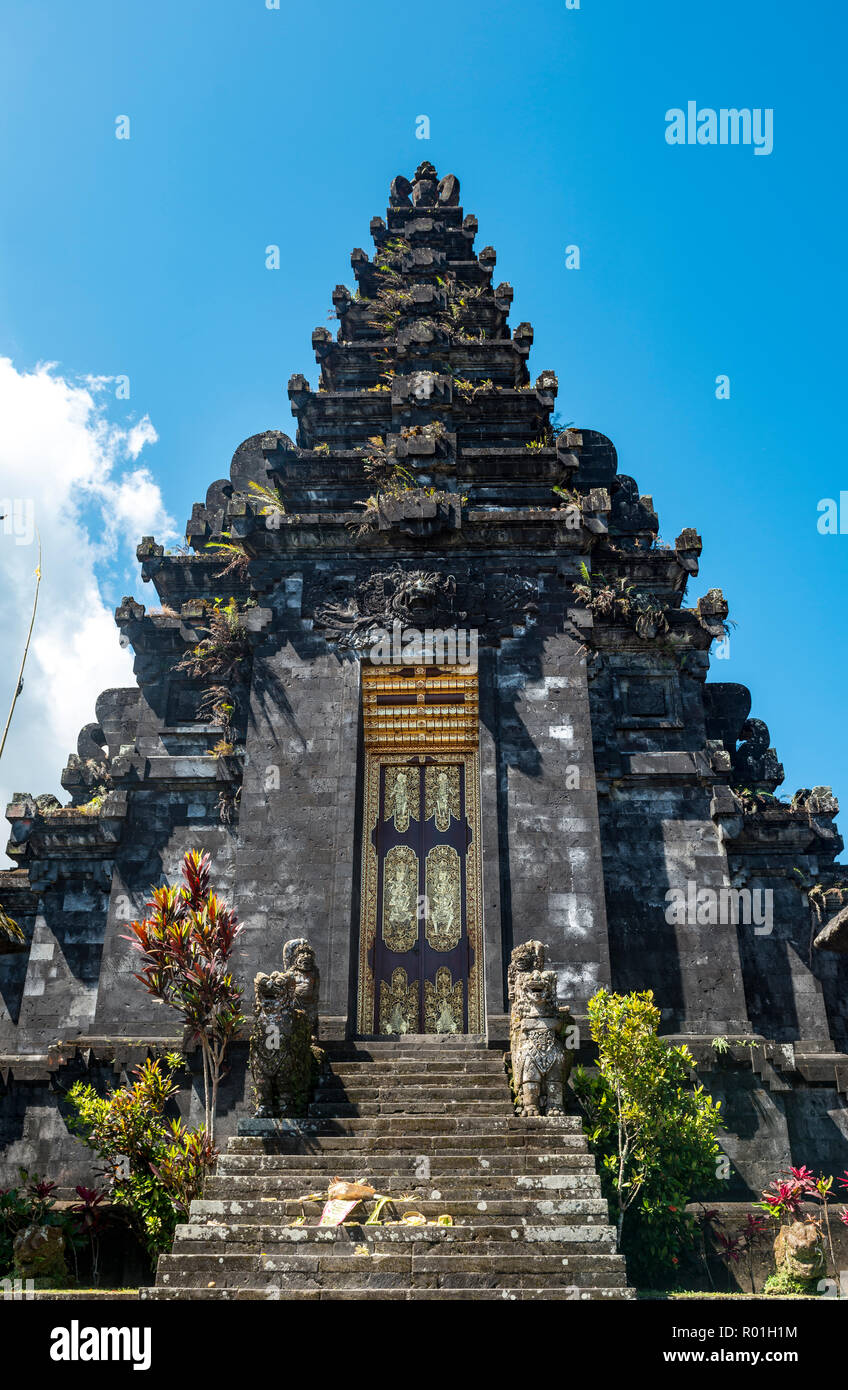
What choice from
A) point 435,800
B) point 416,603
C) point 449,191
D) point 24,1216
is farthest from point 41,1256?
point 449,191

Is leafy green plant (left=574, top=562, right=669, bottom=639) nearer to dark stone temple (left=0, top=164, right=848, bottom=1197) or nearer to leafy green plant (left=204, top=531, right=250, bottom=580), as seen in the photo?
dark stone temple (left=0, top=164, right=848, bottom=1197)

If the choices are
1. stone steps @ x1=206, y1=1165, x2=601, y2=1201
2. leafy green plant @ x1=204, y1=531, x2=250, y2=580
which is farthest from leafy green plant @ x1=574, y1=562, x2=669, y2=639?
stone steps @ x1=206, y1=1165, x2=601, y2=1201

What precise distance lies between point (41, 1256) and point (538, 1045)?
5629mm

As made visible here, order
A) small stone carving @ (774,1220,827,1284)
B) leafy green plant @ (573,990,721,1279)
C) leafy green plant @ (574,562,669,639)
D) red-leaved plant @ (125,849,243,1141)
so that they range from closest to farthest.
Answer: small stone carving @ (774,1220,827,1284)
leafy green plant @ (573,990,721,1279)
red-leaved plant @ (125,849,243,1141)
leafy green plant @ (574,562,669,639)

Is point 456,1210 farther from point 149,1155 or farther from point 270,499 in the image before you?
point 270,499

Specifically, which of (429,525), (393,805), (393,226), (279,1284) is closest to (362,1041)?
(393,805)

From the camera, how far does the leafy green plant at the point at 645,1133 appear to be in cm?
1122

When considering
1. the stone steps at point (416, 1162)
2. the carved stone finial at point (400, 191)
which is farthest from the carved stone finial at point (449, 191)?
the stone steps at point (416, 1162)

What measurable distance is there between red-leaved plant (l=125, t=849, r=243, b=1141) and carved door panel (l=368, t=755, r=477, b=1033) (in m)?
2.91

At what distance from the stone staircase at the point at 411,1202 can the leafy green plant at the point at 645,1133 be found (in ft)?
3.36

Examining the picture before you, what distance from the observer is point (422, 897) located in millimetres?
14766

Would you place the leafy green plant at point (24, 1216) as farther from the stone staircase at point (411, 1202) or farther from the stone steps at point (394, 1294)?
the stone steps at point (394, 1294)

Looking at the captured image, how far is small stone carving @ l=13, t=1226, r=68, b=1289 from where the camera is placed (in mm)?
10750
